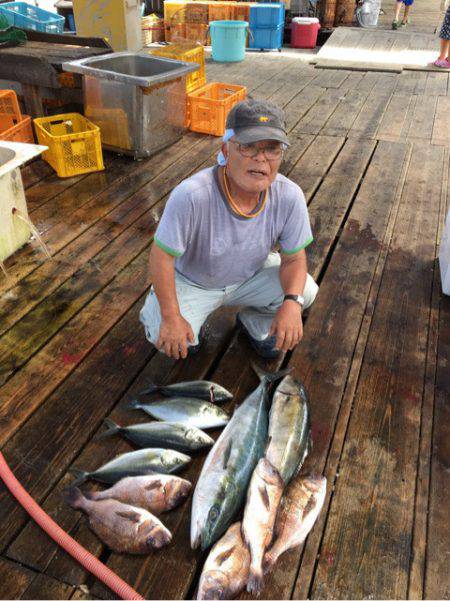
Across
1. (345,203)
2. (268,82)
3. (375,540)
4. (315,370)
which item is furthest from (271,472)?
(268,82)

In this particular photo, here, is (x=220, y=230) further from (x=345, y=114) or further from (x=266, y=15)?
(x=266, y=15)

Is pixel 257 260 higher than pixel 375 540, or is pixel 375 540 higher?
pixel 257 260

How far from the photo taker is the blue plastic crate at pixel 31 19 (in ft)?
22.9

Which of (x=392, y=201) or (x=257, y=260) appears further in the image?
(x=392, y=201)

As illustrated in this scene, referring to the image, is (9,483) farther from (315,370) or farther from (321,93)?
(321,93)

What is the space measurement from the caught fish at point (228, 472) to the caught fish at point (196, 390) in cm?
18

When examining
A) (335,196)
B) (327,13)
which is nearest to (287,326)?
(335,196)

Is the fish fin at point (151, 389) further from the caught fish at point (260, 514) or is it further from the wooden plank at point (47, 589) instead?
the wooden plank at point (47, 589)

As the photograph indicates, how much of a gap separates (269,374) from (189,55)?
191 inches

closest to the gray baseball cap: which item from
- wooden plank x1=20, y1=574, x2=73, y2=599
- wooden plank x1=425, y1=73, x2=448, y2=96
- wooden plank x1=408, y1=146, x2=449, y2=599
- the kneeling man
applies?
the kneeling man

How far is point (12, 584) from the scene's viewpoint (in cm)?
171

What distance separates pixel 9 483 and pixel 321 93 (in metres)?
7.27

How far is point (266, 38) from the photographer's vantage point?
10.5m

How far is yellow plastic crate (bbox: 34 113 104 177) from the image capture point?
4.52 metres
